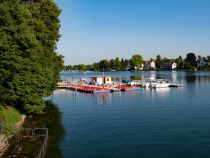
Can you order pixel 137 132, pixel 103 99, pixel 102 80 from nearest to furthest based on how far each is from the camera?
pixel 137 132, pixel 103 99, pixel 102 80

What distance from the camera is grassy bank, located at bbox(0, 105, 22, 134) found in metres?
34.3

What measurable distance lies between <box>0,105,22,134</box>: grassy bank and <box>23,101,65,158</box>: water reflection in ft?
6.19

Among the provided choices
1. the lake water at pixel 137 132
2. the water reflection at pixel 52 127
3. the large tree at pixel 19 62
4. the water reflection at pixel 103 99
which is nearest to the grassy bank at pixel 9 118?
the large tree at pixel 19 62

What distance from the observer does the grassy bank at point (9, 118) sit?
34.3 metres

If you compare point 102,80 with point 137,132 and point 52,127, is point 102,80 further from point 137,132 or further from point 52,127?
point 137,132

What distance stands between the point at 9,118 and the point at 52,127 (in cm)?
699

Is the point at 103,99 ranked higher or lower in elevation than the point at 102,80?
lower

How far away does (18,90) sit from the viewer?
38.5m

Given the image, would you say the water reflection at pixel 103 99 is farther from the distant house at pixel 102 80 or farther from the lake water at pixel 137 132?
the distant house at pixel 102 80

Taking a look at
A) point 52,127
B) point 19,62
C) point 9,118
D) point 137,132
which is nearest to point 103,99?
point 52,127

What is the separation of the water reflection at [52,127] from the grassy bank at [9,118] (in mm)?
1887

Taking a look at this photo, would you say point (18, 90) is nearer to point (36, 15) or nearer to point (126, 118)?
point (36, 15)

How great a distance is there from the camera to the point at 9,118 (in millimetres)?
37250

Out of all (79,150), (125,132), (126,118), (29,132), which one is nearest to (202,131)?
(125,132)
